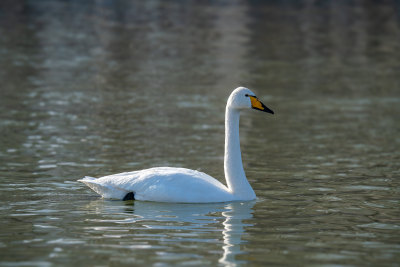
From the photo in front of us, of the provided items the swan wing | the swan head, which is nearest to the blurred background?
the swan wing

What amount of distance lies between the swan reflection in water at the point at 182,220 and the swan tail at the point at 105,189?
0.09 meters

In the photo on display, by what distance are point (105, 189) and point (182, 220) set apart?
1506mm

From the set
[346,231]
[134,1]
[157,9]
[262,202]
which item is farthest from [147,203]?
[134,1]

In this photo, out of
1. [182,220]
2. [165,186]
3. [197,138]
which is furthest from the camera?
[197,138]

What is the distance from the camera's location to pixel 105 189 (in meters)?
10.8

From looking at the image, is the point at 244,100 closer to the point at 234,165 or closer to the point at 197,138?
the point at 234,165

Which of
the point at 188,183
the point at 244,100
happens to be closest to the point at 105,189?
the point at 188,183

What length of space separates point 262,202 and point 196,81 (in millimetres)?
12893

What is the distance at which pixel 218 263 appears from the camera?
791 cm

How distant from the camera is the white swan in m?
10.5

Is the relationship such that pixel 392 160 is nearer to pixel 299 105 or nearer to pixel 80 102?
pixel 299 105

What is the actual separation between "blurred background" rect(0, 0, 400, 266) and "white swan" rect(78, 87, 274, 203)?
0.18 meters

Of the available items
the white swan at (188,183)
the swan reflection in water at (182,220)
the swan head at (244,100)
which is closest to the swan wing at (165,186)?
the white swan at (188,183)

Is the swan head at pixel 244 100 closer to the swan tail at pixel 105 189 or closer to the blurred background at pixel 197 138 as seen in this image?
the blurred background at pixel 197 138
